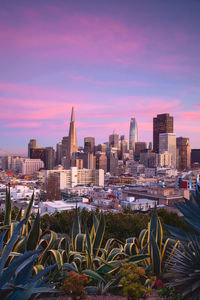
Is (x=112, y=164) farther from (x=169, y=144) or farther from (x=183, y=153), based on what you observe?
(x=183, y=153)

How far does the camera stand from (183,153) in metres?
180

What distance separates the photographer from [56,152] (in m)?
187

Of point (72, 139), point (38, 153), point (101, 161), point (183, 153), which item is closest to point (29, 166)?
point (38, 153)

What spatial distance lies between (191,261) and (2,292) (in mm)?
2128

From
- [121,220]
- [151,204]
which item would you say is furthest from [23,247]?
[151,204]

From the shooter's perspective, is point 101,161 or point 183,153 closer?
point 101,161

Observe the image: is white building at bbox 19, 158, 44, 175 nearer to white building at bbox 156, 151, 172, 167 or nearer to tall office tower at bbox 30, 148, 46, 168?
tall office tower at bbox 30, 148, 46, 168

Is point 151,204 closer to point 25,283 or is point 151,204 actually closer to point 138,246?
point 138,246

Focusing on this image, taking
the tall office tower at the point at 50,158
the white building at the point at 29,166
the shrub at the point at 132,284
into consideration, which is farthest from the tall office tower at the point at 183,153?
the shrub at the point at 132,284

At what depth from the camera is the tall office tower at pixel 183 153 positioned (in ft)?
578

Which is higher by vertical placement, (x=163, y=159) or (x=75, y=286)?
(x=75, y=286)

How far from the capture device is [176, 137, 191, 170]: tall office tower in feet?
578

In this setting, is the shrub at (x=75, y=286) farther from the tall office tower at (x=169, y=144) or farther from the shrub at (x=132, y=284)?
the tall office tower at (x=169, y=144)

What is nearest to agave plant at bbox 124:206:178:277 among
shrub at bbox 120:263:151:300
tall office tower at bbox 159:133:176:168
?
shrub at bbox 120:263:151:300
